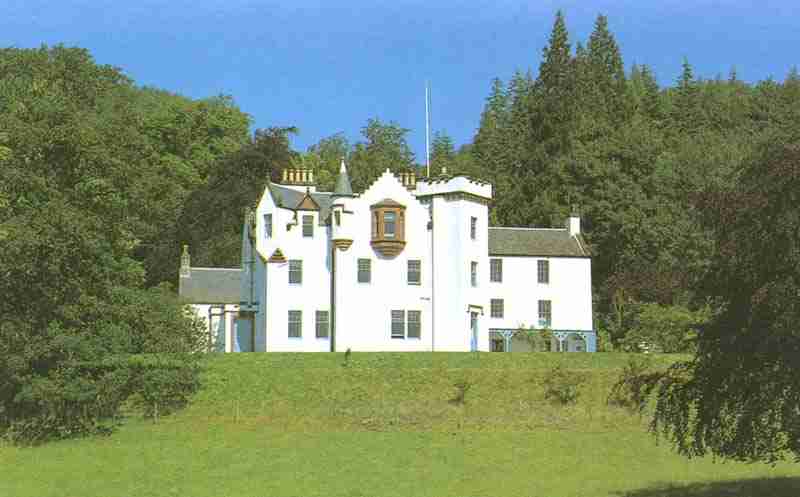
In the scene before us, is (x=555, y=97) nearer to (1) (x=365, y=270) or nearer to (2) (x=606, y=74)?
(2) (x=606, y=74)

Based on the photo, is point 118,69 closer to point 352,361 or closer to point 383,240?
point 383,240

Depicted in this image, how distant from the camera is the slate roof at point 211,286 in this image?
67.8 meters

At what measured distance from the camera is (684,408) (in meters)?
25.7

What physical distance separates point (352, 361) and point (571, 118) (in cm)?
4314

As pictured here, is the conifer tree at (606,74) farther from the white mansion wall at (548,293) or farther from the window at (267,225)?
the window at (267,225)

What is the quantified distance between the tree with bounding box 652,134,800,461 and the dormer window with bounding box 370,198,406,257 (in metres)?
29.7

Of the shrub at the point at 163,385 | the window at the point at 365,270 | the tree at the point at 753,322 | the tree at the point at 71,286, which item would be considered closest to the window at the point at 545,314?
the window at the point at 365,270

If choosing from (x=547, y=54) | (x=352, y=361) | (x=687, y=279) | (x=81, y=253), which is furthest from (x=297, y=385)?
(x=547, y=54)

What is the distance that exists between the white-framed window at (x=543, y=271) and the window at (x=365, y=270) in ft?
32.1

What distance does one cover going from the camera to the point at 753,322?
24.2m

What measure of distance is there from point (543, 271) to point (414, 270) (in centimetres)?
809

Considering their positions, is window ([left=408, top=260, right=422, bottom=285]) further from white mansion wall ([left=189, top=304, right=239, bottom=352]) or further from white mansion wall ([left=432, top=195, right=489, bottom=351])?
white mansion wall ([left=189, top=304, right=239, bottom=352])

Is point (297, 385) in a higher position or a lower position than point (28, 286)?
lower

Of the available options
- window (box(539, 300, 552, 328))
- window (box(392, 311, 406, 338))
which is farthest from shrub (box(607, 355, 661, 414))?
window (box(539, 300, 552, 328))
